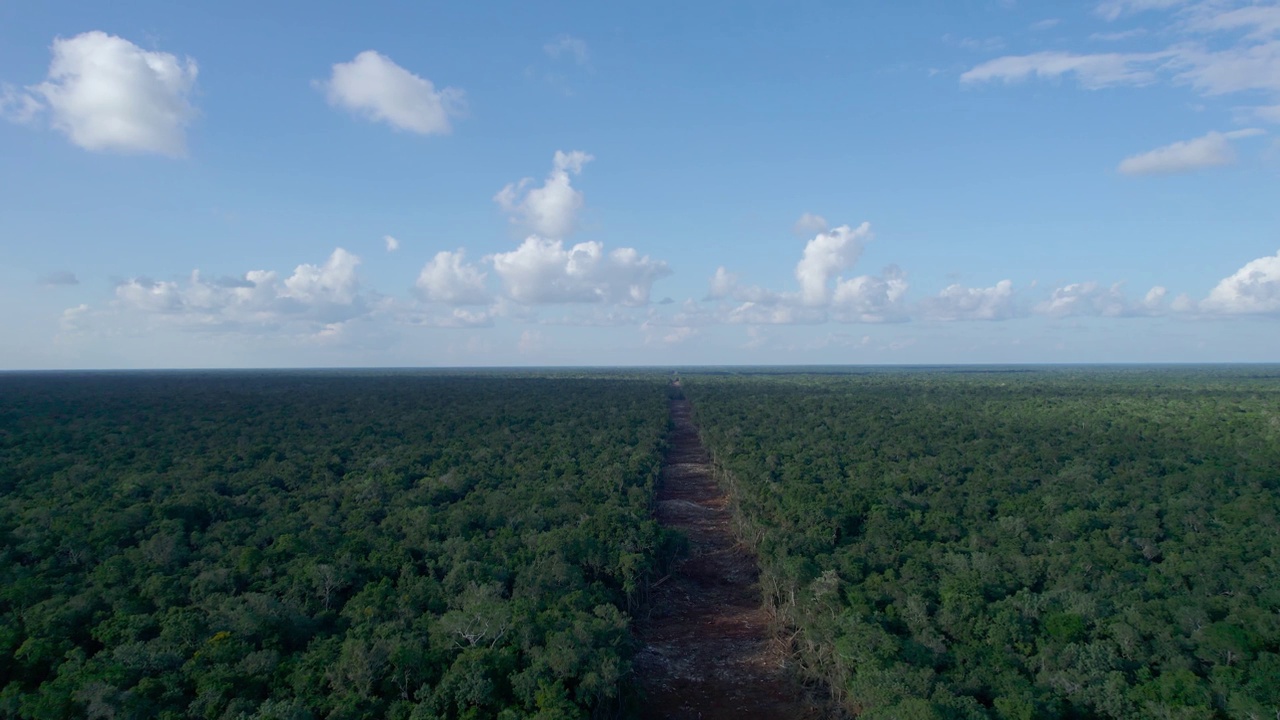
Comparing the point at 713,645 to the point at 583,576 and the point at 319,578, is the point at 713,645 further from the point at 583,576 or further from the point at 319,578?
the point at 319,578

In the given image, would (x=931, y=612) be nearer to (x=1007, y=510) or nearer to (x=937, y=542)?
(x=937, y=542)

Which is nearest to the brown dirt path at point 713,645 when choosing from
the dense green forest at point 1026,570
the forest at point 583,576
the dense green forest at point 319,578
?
the forest at point 583,576

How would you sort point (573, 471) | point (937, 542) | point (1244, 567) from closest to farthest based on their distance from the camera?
1. point (1244, 567)
2. point (937, 542)
3. point (573, 471)

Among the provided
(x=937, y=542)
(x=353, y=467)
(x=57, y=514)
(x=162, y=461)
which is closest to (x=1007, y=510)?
(x=937, y=542)

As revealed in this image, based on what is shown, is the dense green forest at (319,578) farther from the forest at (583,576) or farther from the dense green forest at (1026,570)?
the dense green forest at (1026,570)

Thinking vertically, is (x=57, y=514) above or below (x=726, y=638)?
above

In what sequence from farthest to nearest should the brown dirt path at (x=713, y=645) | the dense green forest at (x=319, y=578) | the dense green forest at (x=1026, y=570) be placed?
the brown dirt path at (x=713, y=645) → the dense green forest at (x=319, y=578) → the dense green forest at (x=1026, y=570)
